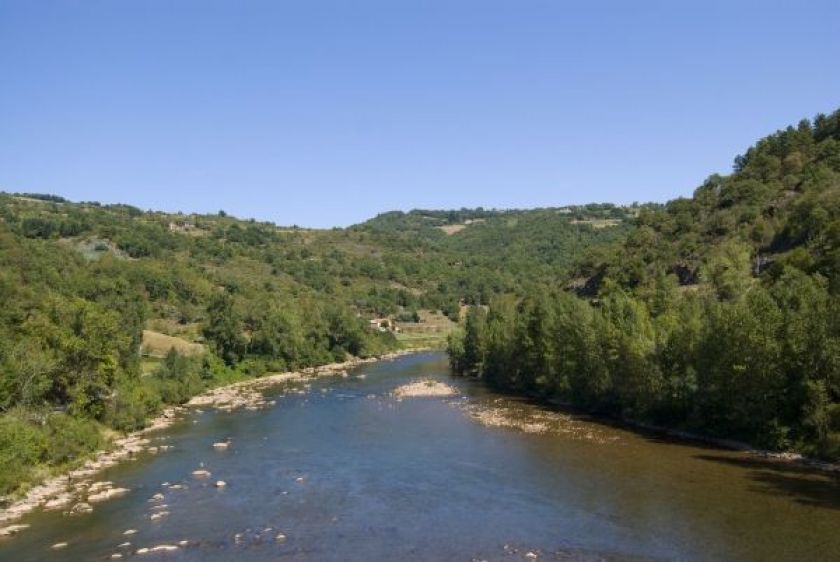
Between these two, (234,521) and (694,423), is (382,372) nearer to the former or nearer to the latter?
(694,423)

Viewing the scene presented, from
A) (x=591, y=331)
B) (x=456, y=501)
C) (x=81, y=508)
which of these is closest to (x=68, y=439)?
(x=81, y=508)

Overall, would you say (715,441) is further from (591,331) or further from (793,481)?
(591,331)

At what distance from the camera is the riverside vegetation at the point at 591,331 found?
1777 inches

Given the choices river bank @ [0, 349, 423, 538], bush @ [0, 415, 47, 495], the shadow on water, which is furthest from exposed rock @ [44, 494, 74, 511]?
the shadow on water

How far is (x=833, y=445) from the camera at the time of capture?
4062 cm

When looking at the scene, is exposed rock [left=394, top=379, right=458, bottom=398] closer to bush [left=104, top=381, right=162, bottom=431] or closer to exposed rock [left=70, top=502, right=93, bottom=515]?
bush [left=104, top=381, right=162, bottom=431]

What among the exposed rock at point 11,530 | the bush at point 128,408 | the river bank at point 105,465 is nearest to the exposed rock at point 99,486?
the river bank at point 105,465

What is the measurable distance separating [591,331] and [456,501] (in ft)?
100

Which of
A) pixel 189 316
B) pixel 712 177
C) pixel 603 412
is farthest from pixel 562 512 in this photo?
pixel 712 177

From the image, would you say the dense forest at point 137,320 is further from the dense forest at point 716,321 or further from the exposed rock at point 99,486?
the dense forest at point 716,321

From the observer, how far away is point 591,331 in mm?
63531

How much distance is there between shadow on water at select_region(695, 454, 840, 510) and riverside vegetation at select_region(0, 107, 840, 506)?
9.47ft

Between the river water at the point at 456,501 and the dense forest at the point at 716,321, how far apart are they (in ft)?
13.7

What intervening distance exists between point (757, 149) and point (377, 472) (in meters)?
98.5
